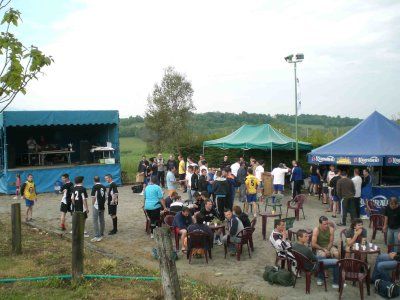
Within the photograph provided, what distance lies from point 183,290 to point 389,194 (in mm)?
9151

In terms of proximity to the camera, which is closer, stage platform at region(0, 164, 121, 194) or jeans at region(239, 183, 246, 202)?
jeans at region(239, 183, 246, 202)

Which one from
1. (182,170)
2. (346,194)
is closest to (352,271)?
(346,194)

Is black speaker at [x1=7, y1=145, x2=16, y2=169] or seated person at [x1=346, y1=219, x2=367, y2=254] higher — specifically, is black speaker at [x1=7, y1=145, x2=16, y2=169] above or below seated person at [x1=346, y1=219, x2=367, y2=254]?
above

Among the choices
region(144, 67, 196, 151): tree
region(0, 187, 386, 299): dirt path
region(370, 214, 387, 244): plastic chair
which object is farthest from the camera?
region(144, 67, 196, 151): tree

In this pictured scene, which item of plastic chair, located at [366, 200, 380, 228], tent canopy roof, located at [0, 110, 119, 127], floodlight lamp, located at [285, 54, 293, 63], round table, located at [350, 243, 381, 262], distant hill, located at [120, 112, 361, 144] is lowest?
round table, located at [350, 243, 381, 262]

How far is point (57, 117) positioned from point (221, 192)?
11466 millimetres

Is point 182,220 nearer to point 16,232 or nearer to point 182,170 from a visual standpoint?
point 16,232

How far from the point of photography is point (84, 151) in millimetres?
23016

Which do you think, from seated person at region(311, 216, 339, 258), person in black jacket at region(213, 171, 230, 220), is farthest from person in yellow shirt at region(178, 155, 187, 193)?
seated person at region(311, 216, 339, 258)

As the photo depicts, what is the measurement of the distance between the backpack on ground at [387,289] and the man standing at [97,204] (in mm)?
6393

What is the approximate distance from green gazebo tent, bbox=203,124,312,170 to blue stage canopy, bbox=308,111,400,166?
164 inches

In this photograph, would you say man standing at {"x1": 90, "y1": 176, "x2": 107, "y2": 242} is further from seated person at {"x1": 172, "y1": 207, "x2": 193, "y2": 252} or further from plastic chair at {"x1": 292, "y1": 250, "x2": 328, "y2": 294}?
plastic chair at {"x1": 292, "y1": 250, "x2": 328, "y2": 294}

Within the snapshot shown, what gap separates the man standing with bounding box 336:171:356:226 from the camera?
12234 millimetres

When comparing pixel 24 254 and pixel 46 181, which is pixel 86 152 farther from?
pixel 24 254
